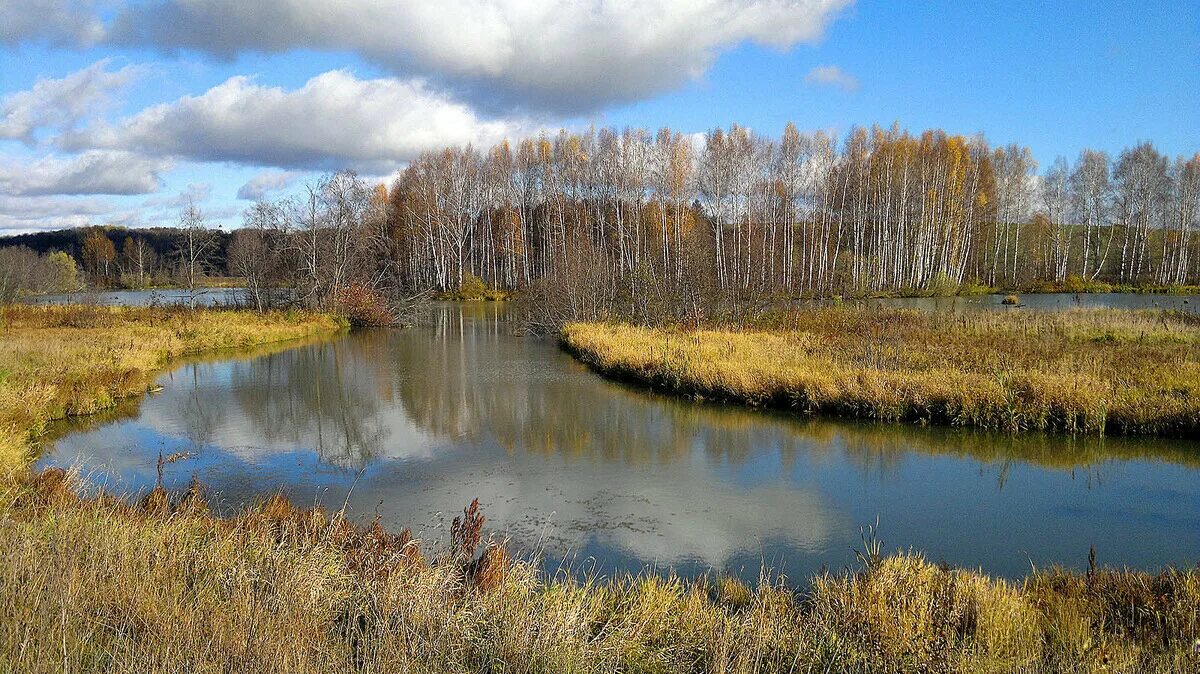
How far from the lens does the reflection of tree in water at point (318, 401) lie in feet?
39.3

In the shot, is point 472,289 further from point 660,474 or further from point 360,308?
point 660,474

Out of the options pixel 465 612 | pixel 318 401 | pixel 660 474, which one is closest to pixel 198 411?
pixel 318 401

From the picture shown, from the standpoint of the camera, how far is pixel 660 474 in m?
9.84

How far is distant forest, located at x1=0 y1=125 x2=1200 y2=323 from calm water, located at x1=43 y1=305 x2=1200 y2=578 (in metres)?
22.2

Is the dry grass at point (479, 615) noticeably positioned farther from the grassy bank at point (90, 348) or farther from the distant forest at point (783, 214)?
the distant forest at point (783, 214)

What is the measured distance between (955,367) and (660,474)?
7432 mm

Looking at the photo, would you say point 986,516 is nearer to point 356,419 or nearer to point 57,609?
point 57,609

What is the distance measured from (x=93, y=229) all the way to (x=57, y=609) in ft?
406

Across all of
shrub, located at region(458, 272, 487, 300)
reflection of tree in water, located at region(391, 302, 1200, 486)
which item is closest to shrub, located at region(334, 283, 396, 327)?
reflection of tree in water, located at region(391, 302, 1200, 486)

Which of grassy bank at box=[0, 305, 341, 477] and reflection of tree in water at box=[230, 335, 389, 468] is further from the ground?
grassy bank at box=[0, 305, 341, 477]

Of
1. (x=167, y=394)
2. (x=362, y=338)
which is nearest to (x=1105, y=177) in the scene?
(x=362, y=338)

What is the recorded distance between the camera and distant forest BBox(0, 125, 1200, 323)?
4300cm

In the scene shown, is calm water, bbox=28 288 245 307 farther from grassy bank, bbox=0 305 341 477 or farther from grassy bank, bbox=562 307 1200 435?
grassy bank, bbox=562 307 1200 435

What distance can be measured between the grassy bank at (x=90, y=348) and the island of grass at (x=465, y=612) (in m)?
4.60
